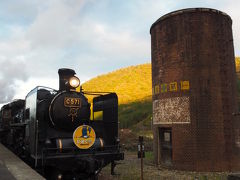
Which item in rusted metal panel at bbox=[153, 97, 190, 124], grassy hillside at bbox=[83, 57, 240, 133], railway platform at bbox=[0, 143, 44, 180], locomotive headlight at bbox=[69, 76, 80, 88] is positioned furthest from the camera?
grassy hillside at bbox=[83, 57, 240, 133]

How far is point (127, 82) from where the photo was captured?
230 ft

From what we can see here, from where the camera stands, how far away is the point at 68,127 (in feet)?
27.4

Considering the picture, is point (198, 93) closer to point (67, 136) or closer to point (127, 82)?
point (67, 136)

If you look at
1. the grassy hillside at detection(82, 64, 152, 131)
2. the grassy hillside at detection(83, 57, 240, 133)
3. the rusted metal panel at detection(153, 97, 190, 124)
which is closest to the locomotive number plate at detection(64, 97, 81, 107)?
the rusted metal panel at detection(153, 97, 190, 124)

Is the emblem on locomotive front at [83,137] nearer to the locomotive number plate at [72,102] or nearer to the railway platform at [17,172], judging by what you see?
the locomotive number plate at [72,102]

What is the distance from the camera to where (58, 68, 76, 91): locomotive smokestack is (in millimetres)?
8742

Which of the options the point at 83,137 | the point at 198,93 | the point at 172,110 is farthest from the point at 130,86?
the point at 83,137

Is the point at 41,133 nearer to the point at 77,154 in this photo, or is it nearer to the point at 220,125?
the point at 77,154

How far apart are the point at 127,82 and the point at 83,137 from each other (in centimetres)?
6218

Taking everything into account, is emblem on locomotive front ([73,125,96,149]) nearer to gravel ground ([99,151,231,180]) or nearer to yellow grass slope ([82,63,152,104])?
gravel ground ([99,151,231,180])

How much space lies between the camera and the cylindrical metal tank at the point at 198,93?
1174cm

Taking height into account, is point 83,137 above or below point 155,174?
above

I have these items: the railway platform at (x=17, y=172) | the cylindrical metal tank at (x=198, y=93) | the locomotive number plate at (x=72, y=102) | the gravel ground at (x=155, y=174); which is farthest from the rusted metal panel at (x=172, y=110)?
the railway platform at (x=17, y=172)

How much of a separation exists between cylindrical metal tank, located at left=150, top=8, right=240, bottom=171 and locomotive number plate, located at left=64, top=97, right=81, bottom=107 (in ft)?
18.7
